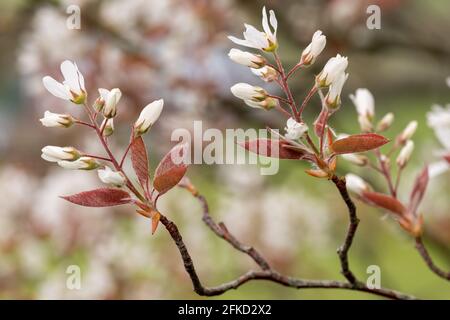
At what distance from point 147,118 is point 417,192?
32cm

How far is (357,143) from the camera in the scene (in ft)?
1.88

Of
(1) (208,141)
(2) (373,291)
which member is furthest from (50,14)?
(2) (373,291)

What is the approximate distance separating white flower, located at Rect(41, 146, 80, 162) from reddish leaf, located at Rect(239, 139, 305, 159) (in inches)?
5.4

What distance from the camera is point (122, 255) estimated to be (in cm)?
168

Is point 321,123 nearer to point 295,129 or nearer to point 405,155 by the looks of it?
point 295,129

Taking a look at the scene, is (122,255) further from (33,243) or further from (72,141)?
(72,141)

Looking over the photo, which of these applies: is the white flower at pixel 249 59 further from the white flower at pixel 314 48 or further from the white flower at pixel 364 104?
the white flower at pixel 364 104

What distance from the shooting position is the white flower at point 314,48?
568mm

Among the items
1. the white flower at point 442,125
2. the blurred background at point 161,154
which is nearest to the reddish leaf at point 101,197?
the white flower at point 442,125

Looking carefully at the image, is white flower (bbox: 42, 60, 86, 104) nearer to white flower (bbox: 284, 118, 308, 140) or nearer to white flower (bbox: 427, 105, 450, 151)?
white flower (bbox: 284, 118, 308, 140)

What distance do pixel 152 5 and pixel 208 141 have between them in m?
0.34

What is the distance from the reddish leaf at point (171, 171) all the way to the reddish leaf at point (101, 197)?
0.10 ft

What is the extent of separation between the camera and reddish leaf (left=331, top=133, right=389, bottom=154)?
0.57m

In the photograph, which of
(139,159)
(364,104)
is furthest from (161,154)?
(139,159)
